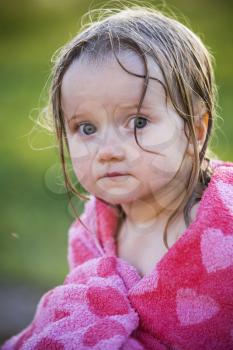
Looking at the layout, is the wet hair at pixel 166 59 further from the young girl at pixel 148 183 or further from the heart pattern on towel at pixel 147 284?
the heart pattern on towel at pixel 147 284

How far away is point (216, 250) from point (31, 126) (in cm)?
238

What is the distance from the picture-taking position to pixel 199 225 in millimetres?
1357

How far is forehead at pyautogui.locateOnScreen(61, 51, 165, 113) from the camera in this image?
1341 mm

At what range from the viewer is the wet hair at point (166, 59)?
1390 mm

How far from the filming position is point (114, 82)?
1.34 metres

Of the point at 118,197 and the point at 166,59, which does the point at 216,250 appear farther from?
the point at 166,59

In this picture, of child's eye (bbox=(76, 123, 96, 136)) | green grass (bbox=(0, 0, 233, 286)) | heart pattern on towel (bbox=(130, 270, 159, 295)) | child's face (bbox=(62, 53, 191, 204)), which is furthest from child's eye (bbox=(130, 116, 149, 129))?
green grass (bbox=(0, 0, 233, 286))

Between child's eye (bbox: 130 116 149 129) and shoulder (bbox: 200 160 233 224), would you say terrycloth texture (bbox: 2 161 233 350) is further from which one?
child's eye (bbox: 130 116 149 129)

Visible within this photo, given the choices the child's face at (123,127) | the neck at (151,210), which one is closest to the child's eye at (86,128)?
the child's face at (123,127)

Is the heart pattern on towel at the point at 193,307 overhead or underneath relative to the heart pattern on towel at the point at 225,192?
underneath

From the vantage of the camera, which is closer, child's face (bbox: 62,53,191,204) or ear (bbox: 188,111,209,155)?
child's face (bbox: 62,53,191,204)

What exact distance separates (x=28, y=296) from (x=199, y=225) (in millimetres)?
1261

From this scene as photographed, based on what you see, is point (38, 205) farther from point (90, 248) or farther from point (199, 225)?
point (199, 225)

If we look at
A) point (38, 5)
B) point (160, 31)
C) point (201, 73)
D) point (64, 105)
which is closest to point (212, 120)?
point (201, 73)
